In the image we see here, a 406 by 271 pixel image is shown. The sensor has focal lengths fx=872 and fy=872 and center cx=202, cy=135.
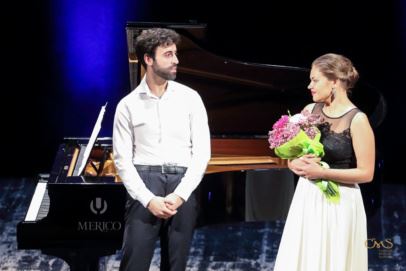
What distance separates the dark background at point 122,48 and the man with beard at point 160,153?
119 inches

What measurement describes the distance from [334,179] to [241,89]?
214 cm

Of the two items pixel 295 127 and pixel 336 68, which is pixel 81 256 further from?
pixel 336 68

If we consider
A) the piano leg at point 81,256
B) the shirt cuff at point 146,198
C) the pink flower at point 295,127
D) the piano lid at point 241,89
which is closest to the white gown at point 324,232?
the pink flower at point 295,127

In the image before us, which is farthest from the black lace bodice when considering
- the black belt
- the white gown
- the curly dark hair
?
the curly dark hair

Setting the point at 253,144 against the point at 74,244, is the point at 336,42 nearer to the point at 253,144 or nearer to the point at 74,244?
the point at 253,144

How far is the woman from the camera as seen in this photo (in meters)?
4.55

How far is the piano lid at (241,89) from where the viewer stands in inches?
249

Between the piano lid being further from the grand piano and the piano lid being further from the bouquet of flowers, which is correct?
the bouquet of flowers

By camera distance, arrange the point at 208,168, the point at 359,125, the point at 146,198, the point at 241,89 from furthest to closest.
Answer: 1. the point at 241,89
2. the point at 208,168
3. the point at 146,198
4. the point at 359,125

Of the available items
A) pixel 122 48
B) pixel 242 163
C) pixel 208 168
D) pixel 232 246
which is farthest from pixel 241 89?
pixel 122 48

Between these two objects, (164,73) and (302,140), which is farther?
(164,73)

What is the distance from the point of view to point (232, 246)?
7105 mm

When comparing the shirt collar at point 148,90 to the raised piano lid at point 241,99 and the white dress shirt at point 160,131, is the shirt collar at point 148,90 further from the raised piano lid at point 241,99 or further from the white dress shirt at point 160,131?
the raised piano lid at point 241,99

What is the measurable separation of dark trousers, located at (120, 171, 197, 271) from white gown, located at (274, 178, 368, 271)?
561 mm
